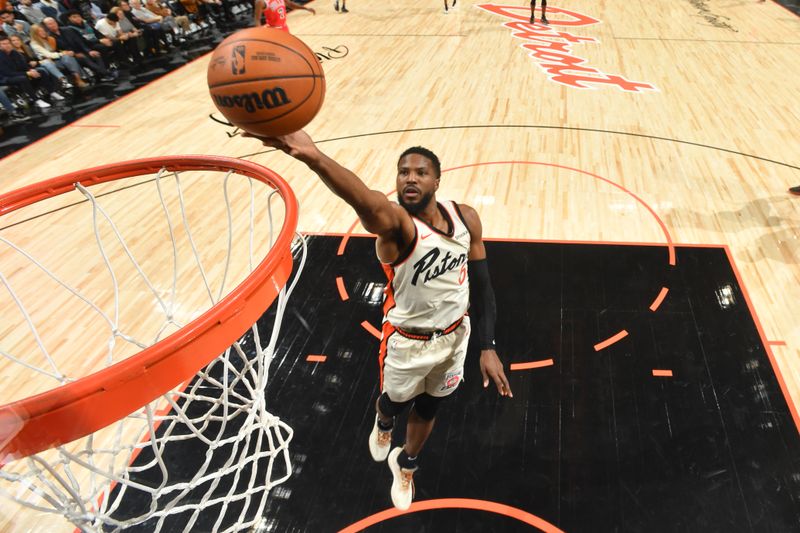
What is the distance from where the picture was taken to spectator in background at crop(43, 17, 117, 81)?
28.5ft

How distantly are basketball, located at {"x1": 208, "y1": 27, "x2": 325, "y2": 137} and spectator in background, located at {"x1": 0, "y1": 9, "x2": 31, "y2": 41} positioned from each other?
853 centimetres

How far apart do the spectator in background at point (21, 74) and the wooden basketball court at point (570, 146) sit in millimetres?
995

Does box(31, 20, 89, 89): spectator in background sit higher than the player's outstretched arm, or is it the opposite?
the player's outstretched arm

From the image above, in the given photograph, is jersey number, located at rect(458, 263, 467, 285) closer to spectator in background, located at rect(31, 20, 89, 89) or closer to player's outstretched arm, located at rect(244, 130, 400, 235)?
player's outstretched arm, located at rect(244, 130, 400, 235)

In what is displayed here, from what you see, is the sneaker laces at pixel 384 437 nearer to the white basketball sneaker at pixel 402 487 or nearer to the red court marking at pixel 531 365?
the white basketball sneaker at pixel 402 487

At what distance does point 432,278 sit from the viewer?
8.14ft

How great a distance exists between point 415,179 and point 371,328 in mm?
1990

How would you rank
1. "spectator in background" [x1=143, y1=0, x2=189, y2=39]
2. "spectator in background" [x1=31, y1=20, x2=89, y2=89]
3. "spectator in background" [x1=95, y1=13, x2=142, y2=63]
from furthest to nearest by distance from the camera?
"spectator in background" [x1=143, y1=0, x2=189, y2=39] → "spectator in background" [x1=95, y1=13, x2=142, y2=63] → "spectator in background" [x1=31, y1=20, x2=89, y2=89]

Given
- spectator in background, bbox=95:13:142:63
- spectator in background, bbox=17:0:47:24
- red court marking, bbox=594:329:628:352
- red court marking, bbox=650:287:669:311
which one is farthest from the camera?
spectator in background, bbox=95:13:142:63

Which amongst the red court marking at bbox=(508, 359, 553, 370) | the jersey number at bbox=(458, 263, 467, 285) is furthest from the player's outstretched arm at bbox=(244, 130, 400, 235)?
the red court marking at bbox=(508, 359, 553, 370)

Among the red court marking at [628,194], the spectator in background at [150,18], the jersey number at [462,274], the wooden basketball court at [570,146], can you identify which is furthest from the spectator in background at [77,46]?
the jersey number at [462,274]

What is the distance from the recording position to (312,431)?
3453 mm

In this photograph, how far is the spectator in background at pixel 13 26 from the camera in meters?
8.21

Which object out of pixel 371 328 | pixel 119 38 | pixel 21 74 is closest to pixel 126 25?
pixel 119 38
